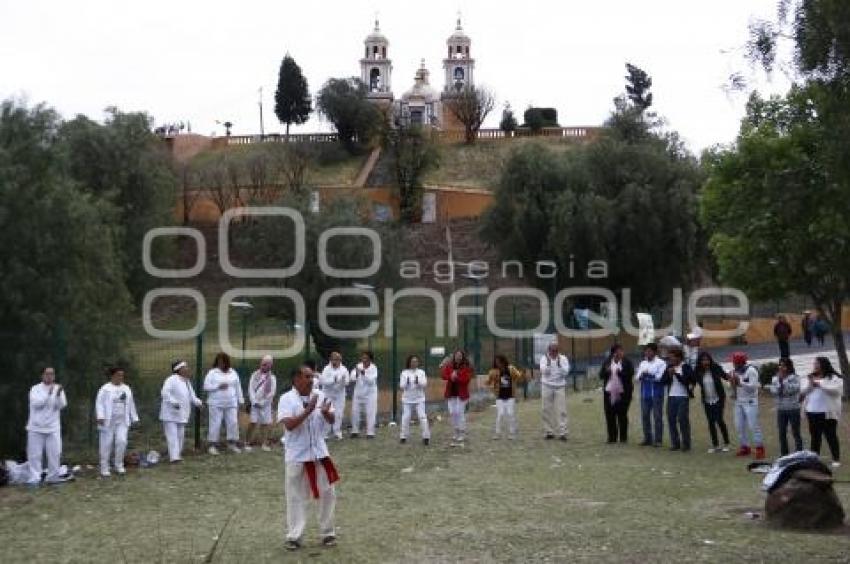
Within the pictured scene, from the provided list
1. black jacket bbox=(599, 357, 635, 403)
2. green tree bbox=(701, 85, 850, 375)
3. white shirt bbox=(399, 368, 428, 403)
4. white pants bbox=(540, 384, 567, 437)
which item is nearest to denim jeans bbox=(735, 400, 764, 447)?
black jacket bbox=(599, 357, 635, 403)

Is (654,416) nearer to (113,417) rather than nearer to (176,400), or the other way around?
(176,400)

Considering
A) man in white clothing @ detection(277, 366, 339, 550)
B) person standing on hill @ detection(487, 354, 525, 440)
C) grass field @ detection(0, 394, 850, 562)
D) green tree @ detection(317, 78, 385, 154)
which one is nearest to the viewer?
grass field @ detection(0, 394, 850, 562)

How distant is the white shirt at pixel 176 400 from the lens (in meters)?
16.5

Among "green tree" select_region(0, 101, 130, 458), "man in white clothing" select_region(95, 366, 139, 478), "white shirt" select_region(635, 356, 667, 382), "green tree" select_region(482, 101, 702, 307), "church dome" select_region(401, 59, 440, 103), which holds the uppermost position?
"church dome" select_region(401, 59, 440, 103)

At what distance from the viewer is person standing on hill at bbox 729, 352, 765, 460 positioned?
51.0 feet

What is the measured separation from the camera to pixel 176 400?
16500 millimetres

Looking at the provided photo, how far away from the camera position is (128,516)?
12.1 metres

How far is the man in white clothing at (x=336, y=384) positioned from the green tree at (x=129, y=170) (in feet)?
88.6

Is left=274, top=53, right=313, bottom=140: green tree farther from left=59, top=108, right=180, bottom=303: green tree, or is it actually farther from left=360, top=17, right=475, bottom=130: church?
left=59, top=108, right=180, bottom=303: green tree

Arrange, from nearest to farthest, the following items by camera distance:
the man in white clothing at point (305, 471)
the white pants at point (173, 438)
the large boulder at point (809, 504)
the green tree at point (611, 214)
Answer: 1. the man in white clothing at point (305, 471)
2. the large boulder at point (809, 504)
3. the white pants at point (173, 438)
4. the green tree at point (611, 214)

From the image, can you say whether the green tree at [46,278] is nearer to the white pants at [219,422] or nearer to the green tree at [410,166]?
the white pants at [219,422]

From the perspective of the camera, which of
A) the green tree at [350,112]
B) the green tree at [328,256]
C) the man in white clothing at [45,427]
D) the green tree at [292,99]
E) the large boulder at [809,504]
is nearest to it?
the large boulder at [809,504]

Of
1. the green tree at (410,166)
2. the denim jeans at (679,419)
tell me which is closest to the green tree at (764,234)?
the denim jeans at (679,419)

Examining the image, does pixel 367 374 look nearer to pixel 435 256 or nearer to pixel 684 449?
pixel 684 449
